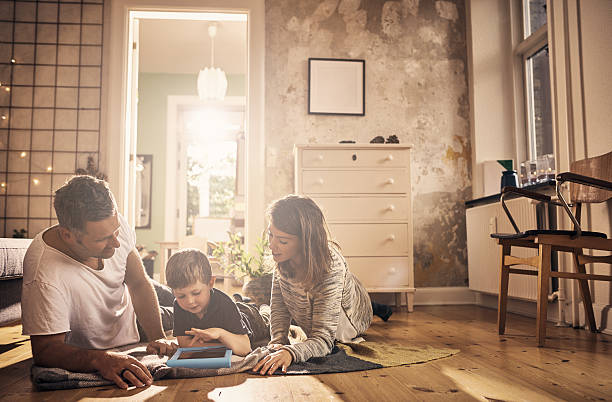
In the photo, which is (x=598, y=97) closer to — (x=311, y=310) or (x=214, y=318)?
(x=311, y=310)

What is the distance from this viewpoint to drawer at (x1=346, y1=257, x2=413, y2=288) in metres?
3.20

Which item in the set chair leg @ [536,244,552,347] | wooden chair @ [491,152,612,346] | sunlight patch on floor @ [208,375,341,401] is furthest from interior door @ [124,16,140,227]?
chair leg @ [536,244,552,347]

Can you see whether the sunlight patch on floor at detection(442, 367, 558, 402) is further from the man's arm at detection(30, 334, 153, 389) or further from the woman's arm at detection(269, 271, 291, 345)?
the man's arm at detection(30, 334, 153, 389)

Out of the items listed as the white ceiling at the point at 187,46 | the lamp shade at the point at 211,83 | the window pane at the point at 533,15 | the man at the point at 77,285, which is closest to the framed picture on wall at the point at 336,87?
the window pane at the point at 533,15

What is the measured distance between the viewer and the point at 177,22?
206 inches

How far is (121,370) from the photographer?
1.37 metres

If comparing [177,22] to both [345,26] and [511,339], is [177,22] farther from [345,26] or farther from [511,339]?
A: [511,339]

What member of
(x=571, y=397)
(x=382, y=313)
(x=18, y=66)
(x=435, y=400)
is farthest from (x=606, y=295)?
(x=18, y=66)

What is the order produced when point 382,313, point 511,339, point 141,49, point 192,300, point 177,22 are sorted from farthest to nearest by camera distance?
point 141,49
point 177,22
point 382,313
point 511,339
point 192,300

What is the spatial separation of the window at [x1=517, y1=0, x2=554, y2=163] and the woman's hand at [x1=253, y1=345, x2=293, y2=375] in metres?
2.84

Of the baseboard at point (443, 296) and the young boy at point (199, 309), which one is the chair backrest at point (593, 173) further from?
the young boy at point (199, 309)

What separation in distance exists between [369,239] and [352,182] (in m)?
0.40

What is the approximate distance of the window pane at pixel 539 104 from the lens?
11.6ft

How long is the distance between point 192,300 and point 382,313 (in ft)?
4.15
